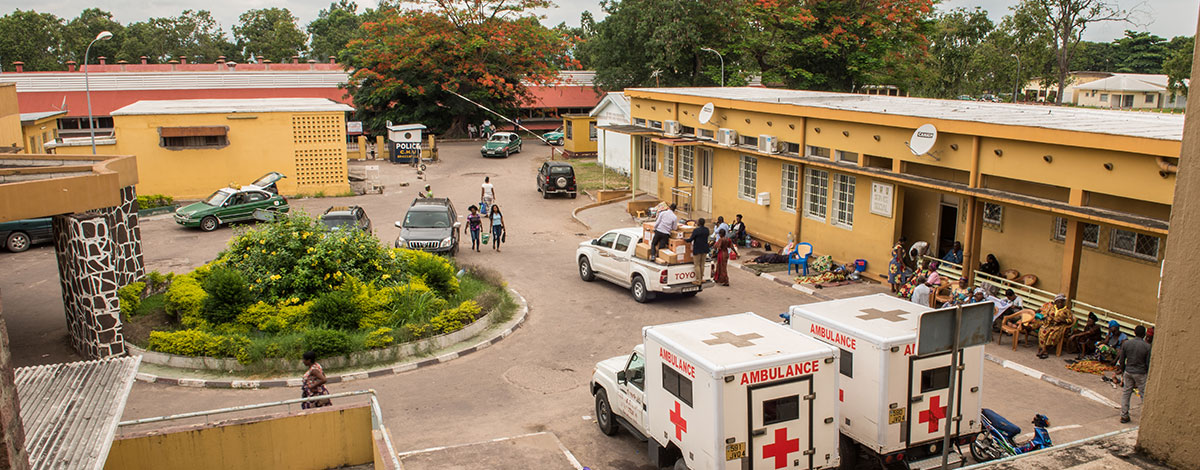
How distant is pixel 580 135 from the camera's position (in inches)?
1866

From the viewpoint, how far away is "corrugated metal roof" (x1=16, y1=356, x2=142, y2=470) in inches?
288

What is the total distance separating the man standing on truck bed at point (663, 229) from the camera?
18.4m

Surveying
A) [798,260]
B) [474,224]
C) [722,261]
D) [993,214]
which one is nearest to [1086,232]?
[993,214]

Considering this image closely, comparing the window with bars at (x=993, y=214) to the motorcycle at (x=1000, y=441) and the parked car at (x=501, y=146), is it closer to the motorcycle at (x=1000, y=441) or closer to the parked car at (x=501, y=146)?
the motorcycle at (x=1000, y=441)

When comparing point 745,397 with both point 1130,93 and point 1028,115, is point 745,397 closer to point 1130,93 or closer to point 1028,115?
point 1028,115

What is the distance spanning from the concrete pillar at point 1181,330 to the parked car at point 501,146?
1723 inches

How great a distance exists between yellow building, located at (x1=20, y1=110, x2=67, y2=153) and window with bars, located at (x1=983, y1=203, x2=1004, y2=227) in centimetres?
3365

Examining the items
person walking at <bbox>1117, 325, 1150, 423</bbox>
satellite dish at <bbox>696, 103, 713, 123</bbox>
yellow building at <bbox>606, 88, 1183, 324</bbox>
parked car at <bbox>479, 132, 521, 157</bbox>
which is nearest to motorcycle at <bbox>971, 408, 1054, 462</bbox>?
person walking at <bbox>1117, 325, 1150, 423</bbox>

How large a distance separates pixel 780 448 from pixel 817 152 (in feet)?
48.4

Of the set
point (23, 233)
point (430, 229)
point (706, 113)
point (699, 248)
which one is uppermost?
point (706, 113)

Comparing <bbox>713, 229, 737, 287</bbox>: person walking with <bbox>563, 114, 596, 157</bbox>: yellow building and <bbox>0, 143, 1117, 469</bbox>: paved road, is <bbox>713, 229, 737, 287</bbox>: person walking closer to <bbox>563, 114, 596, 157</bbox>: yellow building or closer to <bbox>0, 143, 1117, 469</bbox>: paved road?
<bbox>0, 143, 1117, 469</bbox>: paved road

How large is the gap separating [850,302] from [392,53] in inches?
1762

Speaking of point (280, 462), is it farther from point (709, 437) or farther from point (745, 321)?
point (745, 321)

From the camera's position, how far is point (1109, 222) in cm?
1403
